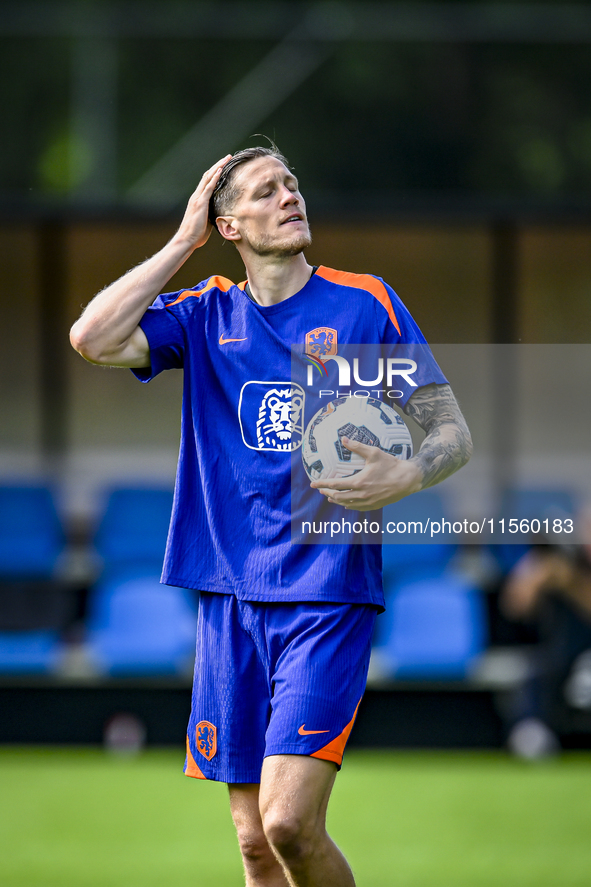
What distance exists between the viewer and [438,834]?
5.76 meters

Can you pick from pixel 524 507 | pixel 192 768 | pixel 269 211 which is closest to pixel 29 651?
pixel 524 507

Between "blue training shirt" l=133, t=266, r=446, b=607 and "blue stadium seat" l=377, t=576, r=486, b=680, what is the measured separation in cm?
454

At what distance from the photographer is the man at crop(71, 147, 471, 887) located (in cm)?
284

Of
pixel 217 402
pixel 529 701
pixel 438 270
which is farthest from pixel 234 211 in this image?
pixel 438 270

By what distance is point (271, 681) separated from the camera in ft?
9.78

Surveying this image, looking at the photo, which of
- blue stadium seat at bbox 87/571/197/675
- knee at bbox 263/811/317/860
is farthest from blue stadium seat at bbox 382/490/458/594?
knee at bbox 263/811/317/860

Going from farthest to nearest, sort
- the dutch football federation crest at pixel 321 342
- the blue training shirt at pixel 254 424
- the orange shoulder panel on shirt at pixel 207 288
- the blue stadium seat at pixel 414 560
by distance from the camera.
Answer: the blue stadium seat at pixel 414 560 → the orange shoulder panel on shirt at pixel 207 288 → the dutch football federation crest at pixel 321 342 → the blue training shirt at pixel 254 424

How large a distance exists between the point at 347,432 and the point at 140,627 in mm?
5076

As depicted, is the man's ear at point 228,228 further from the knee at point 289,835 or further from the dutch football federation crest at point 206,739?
the knee at point 289,835

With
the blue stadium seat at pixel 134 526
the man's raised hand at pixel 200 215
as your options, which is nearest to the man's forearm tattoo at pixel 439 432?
the man's raised hand at pixel 200 215

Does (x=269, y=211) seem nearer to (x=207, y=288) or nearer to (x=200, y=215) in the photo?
(x=200, y=215)

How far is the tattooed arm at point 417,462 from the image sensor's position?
277 cm

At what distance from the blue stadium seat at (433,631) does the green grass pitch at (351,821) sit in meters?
0.54

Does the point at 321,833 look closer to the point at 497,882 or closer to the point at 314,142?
the point at 497,882
